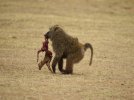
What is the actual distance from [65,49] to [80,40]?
619cm

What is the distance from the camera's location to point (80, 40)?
18.7 metres

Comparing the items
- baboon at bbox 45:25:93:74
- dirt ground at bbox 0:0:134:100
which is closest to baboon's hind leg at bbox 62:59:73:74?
baboon at bbox 45:25:93:74

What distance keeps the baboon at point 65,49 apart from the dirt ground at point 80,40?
0.80ft

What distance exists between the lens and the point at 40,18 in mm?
22906

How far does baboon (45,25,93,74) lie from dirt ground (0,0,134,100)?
244 millimetres

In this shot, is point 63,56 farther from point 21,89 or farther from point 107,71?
point 21,89

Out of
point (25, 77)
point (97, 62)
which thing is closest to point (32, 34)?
point (97, 62)

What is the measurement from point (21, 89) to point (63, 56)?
7.85ft

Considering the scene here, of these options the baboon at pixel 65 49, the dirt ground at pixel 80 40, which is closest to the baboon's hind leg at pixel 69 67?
the baboon at pixel 65 49

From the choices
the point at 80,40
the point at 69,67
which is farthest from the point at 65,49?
the point at 80,40

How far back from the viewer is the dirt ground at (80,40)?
10352 mm

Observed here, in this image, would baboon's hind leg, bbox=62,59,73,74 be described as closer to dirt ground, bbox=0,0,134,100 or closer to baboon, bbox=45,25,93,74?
baboon, bbox=45,25,93,74

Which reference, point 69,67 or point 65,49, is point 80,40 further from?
point 69,67

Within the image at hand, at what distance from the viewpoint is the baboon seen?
40.4 feet
